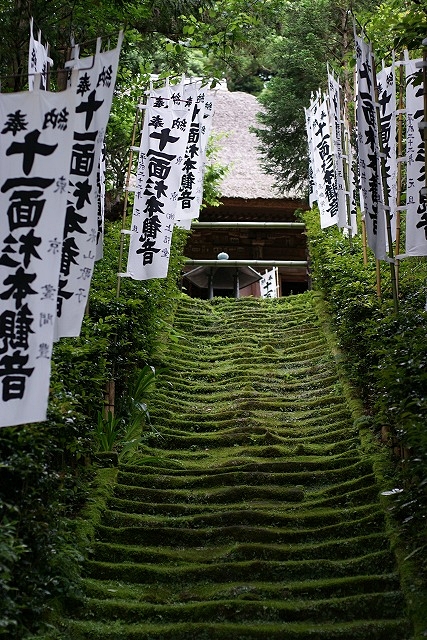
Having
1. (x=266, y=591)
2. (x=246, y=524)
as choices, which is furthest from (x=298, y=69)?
(x=266, y=591)

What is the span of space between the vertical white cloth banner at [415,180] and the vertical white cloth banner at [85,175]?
126 inches

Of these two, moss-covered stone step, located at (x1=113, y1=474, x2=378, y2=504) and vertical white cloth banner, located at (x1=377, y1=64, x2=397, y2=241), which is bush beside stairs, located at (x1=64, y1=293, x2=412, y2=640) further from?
vertical white cloth banner, located at (x1=377, y1=64, x2=397, y2=241)

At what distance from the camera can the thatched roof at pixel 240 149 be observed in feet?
72.7

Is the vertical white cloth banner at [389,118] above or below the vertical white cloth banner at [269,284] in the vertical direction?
below

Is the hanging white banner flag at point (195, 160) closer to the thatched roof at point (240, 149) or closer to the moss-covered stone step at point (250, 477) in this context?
the thatched roof at point (240, 149)

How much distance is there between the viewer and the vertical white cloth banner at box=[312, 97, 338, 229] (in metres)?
14.6

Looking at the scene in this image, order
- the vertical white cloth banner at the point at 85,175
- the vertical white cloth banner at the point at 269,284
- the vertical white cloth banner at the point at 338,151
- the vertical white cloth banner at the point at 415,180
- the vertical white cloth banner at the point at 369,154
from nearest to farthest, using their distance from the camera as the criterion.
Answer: the vertical white cloth banner at the point at 85,175, the vertical white cloth banner at the point at 369,154, the vertical white cloth banner at the point at 415,180, the vertical white cloth banner at the point at 338,151, the vertical white cloth banner at the point at 269,284

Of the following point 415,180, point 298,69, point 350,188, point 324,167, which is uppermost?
point 298,69

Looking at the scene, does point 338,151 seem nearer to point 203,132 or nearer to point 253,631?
point 203,132

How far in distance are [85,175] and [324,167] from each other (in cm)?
806

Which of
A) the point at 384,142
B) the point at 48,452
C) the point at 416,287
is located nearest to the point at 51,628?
the point at 48,452

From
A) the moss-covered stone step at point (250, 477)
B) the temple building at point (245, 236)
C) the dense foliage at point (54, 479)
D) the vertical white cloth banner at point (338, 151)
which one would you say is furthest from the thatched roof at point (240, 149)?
the moss-covered stone step at point (250, 477)

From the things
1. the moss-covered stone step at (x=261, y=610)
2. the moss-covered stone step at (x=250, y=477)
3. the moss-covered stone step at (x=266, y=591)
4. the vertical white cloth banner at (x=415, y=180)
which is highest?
the vertical white cloth banner at (x=415, y=180)

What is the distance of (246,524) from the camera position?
8117 mm
